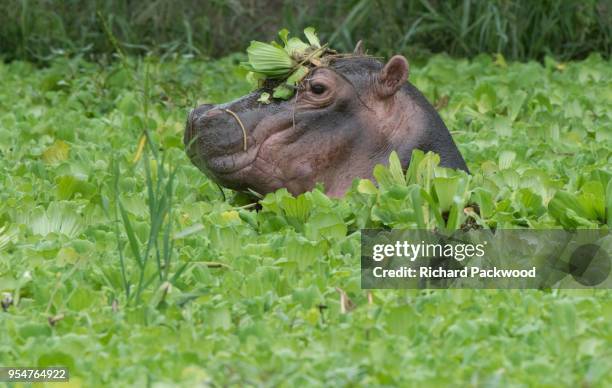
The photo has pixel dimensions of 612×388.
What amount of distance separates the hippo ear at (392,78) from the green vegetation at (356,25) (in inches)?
173

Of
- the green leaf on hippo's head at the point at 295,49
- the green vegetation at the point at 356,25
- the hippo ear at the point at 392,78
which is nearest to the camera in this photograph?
the hippo ear at the point at 392,78

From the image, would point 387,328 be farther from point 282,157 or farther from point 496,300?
point 282,157

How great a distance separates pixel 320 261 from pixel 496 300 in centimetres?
60

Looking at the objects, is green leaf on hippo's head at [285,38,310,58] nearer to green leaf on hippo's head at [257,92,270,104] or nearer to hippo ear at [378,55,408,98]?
green leaf on hippo's head at [257,92,270,104]

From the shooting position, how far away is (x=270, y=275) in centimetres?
377

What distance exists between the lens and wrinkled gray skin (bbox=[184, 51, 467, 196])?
4.66m

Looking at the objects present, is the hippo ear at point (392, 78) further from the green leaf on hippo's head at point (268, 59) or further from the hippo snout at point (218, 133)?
the hippo snout at point (218, 133)

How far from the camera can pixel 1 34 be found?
31.8 feet

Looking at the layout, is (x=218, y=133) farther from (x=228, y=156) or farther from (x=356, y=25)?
(x=356, y=25)

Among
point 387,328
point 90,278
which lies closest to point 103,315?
point 90,278

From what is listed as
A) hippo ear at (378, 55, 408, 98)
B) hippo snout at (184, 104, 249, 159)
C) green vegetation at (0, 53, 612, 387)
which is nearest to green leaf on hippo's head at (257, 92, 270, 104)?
hippo snout at (184, 104, 249, 159)

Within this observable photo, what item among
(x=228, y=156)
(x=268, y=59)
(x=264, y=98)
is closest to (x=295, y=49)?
(x=268, y=59)

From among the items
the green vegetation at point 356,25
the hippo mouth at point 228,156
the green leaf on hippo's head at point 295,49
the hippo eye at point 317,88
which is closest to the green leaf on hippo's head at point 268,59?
the green leaf on hippo's head at point 295,49

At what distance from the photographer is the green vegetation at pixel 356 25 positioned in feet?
30.6
